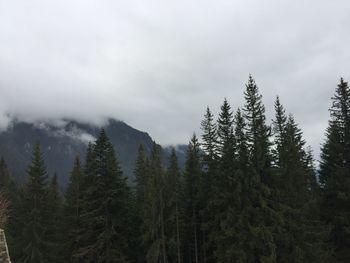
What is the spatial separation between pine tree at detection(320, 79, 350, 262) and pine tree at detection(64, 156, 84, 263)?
23.8 m

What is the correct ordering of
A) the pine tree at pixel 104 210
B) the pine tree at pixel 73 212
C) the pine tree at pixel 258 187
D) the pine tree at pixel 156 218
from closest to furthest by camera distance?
the pine tree at pixel 258 187
the pine tree at pixel 104 210
the pine tree at pixel 156 218
the pine tree at pixel 73 212

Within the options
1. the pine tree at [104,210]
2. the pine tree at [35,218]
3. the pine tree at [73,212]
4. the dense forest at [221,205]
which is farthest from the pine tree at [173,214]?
the pine tree at [35,218]

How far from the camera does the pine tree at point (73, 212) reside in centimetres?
4144

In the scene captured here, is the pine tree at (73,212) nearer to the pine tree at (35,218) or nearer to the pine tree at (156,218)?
the pine tree at (35,218)

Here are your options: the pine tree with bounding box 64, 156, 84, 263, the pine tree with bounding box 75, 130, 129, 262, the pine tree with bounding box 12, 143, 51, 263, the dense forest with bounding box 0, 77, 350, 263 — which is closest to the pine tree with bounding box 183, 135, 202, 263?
the dense forest with bounding box 0, 77, 350, 263

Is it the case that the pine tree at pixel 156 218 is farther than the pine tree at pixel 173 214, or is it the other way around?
the pine tree at pixel 173 214

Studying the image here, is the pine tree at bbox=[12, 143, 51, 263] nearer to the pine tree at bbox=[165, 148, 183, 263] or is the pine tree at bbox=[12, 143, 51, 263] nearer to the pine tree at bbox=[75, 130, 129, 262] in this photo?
the pine tree at bbox=[75, 130, 129, 262]

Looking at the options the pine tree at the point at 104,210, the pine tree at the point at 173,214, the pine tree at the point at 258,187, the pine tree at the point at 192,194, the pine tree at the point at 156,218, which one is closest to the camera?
the pine tree at the point at 258,187

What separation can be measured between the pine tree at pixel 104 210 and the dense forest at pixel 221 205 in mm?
93

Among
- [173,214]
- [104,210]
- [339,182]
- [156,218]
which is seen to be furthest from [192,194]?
[339,182]

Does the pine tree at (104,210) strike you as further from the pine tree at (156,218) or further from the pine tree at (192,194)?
the pine tree at (192,194)

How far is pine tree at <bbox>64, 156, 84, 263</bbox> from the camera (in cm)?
4144

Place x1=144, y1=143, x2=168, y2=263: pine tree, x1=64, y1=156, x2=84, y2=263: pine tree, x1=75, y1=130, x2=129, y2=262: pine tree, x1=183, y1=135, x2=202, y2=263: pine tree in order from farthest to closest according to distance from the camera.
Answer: x1=64, y1=156, x2=84, y2=263: pine tree
x1=183, y1=135, x2=202, y2=263: pine tree
x1=144, y1=143, x2=168, y2=263: pine tree
x1=75, y1=130, x2=129, y2=262: pine tree

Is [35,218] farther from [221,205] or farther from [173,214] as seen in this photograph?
[221,205]
